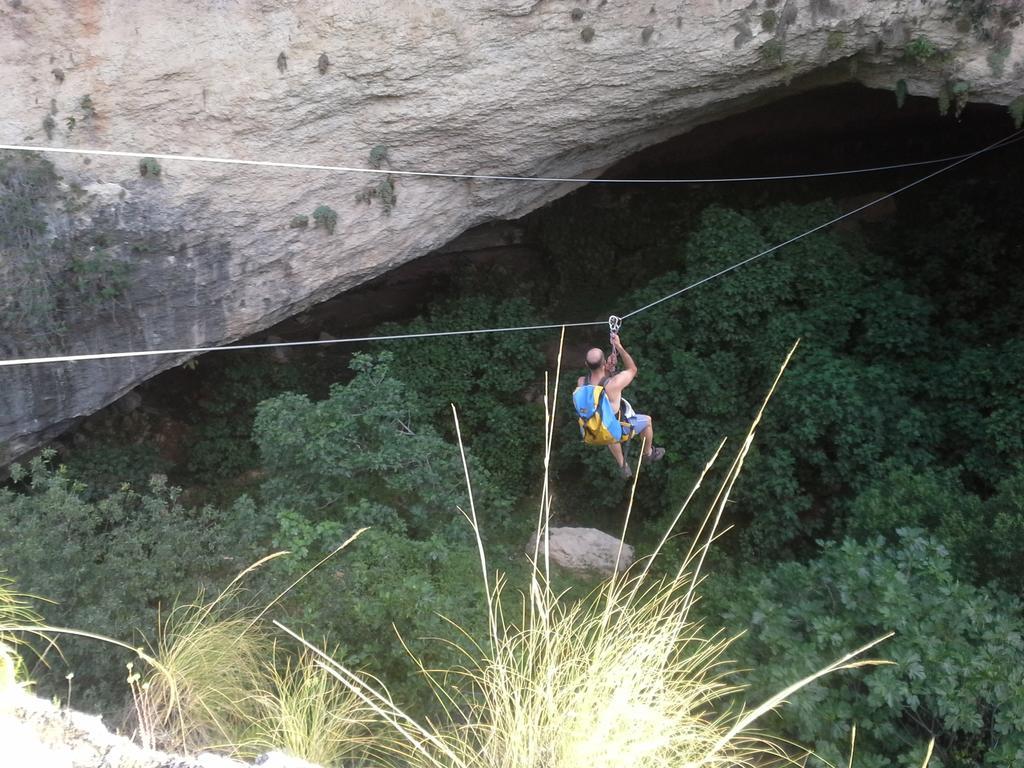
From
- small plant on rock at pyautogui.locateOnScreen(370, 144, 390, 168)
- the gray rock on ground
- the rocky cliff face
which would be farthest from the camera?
small plant on rock at pyautogui.locateOnScreen(370, 144, 390, 168)

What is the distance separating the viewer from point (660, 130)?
666 centimetres

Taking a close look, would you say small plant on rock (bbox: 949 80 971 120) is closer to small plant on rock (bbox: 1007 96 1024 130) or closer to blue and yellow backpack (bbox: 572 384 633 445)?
small plant on rock (bbox: 1007 96 1024 130)

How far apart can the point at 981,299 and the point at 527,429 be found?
174 inches

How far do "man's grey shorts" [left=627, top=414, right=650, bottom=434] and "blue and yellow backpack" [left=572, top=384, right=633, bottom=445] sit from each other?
0.22 meters

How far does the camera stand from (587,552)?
21.1 ft

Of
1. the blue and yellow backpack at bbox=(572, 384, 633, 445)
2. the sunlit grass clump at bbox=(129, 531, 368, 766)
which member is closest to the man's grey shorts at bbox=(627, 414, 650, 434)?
the blue and yellow backpack at bbox=(572, 384, 633, 445)

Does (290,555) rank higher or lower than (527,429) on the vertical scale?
higher

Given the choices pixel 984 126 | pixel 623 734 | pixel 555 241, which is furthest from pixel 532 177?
pixel 623 734

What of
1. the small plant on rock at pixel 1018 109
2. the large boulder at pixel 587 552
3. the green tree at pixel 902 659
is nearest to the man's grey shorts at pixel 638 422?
the green tree at pixel 902 659

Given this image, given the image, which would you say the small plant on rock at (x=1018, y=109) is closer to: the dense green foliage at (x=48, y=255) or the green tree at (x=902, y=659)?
the green tree at (x=902, y=659)

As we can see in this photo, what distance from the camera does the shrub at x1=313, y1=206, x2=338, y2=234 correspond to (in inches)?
240

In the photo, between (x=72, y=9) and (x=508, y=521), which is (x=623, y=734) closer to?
(x=508, y=521)

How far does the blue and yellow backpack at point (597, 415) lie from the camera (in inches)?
173

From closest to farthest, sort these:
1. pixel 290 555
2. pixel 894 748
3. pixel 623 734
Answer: pixel 623 734 → pixel 894 748 → pixel 290 555
